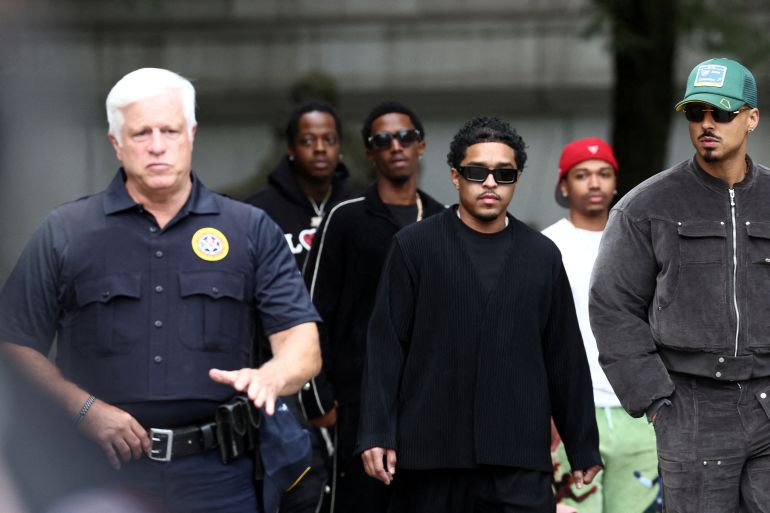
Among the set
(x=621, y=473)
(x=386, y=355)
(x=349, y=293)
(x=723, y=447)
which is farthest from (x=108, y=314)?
(x=621, y=473)

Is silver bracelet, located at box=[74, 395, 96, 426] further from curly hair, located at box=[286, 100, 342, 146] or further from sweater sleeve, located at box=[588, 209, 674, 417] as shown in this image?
curly hair, located at box=[286, 100, 342, 146]

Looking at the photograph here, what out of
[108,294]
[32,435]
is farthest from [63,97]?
[108,294]

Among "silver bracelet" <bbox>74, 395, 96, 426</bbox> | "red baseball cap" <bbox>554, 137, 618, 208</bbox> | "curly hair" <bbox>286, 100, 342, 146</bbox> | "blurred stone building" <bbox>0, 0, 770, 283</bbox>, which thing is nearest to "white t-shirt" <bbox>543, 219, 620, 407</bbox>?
"red baseball cap" <bbox>554, 137, 618, 208</bbox>

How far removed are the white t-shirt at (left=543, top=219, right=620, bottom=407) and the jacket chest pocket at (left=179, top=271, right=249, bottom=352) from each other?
2.45 meters

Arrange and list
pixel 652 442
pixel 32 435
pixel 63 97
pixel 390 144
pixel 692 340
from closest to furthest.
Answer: pixel 32 435 → pixel 63 97 → pixel 692 340 → pixel 652 442 → pixel 390 144

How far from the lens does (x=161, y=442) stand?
4594 millimetres

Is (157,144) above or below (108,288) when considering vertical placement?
above

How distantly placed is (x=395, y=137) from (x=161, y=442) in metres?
3.39

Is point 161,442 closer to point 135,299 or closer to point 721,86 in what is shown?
point 135,299

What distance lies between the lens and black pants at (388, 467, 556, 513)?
555 cm

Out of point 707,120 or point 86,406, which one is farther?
point 707,120

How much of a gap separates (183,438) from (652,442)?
121 inches

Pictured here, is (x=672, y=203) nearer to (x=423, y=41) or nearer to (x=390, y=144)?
(x=390, y=144)

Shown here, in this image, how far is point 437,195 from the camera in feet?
56.8
